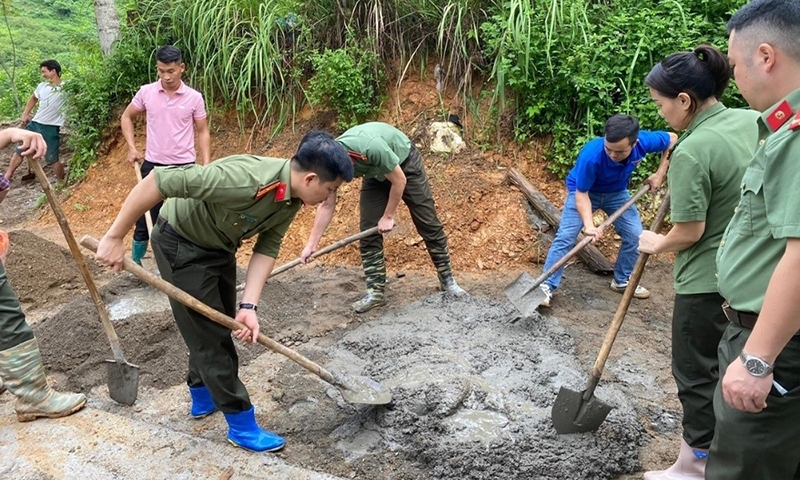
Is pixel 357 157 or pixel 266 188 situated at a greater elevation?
pixel 266 188

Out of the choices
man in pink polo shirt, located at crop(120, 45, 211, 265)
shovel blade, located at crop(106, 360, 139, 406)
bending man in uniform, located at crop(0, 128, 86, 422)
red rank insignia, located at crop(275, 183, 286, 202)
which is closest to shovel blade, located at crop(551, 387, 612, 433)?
red rank insignia, located at crop(275, 183, 286, 202)


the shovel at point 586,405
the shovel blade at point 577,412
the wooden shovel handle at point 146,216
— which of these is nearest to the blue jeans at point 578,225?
the shovel at point 586,405

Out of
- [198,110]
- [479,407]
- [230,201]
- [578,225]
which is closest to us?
[230,201]

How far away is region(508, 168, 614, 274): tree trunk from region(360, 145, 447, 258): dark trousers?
1.26 meters

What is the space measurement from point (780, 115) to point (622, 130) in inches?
89.6

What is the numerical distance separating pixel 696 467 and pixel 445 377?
47.7 inches

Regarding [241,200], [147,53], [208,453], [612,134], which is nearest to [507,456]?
[208,453]

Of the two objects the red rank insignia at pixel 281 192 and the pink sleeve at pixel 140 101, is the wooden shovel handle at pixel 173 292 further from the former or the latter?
the pink sleeve at pixel 140 101

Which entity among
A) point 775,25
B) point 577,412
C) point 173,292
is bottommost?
point 577,412

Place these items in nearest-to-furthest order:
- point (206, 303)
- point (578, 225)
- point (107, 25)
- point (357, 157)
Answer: point (206, 303) → point (357, 157) → point (578, 225) → point (107, 25)

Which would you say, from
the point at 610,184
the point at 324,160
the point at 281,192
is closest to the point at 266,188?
the point at 281,192

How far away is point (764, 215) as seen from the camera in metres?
1.52

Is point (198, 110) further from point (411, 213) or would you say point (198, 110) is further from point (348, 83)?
point (411, 213)

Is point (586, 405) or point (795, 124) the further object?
point (586, 405)
